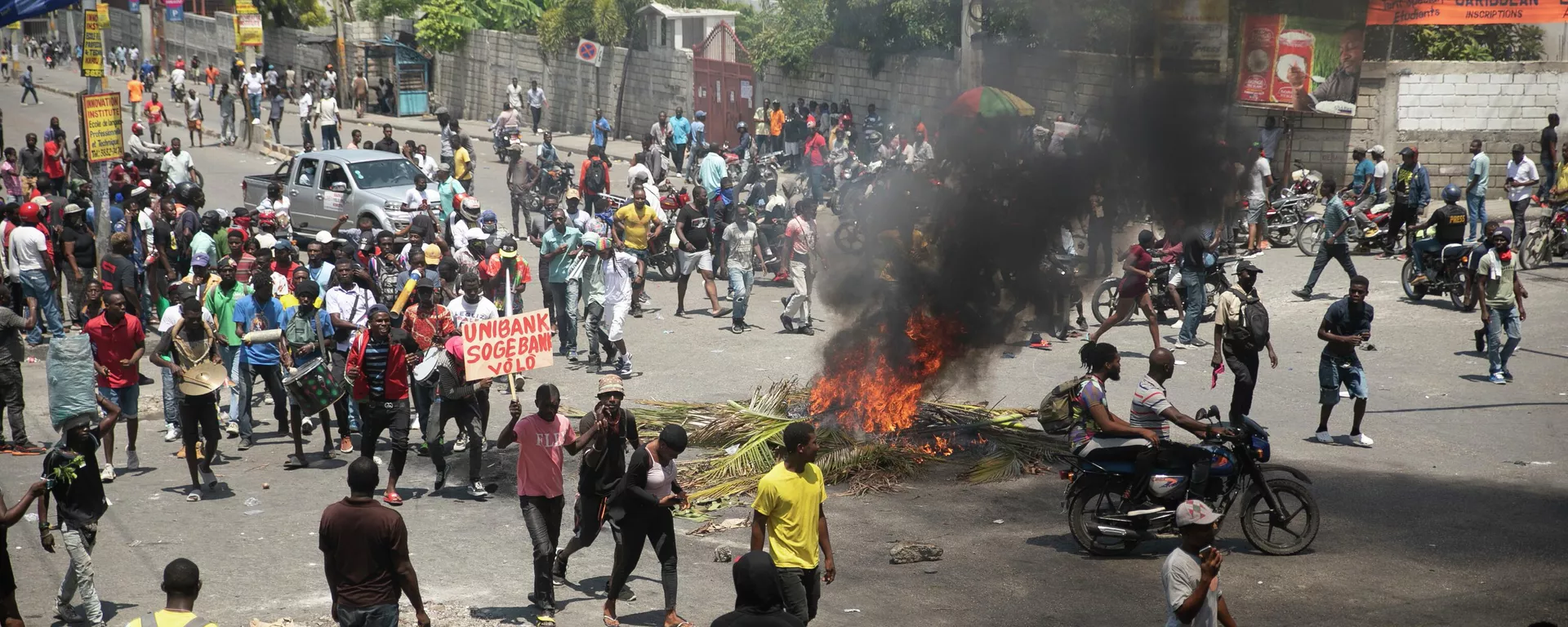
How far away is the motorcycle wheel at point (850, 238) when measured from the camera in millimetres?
16906

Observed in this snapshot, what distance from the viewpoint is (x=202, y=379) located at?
9.66m

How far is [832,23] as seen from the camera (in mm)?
28500

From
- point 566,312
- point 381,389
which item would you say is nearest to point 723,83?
point 566,312

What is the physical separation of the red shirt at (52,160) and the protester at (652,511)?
19041 mm

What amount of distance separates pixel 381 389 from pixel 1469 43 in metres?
19.0

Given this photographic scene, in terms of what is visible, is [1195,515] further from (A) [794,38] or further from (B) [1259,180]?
(A) [794,38]

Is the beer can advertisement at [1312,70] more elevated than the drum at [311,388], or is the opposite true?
the beer can advertisement at [1312,70]

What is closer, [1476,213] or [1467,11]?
[1476,213]

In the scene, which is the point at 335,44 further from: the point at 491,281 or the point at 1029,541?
the point at 1029,541

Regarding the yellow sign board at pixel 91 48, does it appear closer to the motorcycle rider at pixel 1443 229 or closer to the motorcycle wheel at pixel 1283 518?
the motorcycle wheel at pixel 1283 518

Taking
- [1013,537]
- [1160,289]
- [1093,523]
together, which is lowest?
[1013,537]

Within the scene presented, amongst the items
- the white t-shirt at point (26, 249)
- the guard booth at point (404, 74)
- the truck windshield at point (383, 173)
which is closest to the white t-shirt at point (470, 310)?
the white t-shirt at point (26, 249)

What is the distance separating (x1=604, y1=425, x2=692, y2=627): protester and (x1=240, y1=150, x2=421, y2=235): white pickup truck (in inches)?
509

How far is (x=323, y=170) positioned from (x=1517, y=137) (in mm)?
17939
